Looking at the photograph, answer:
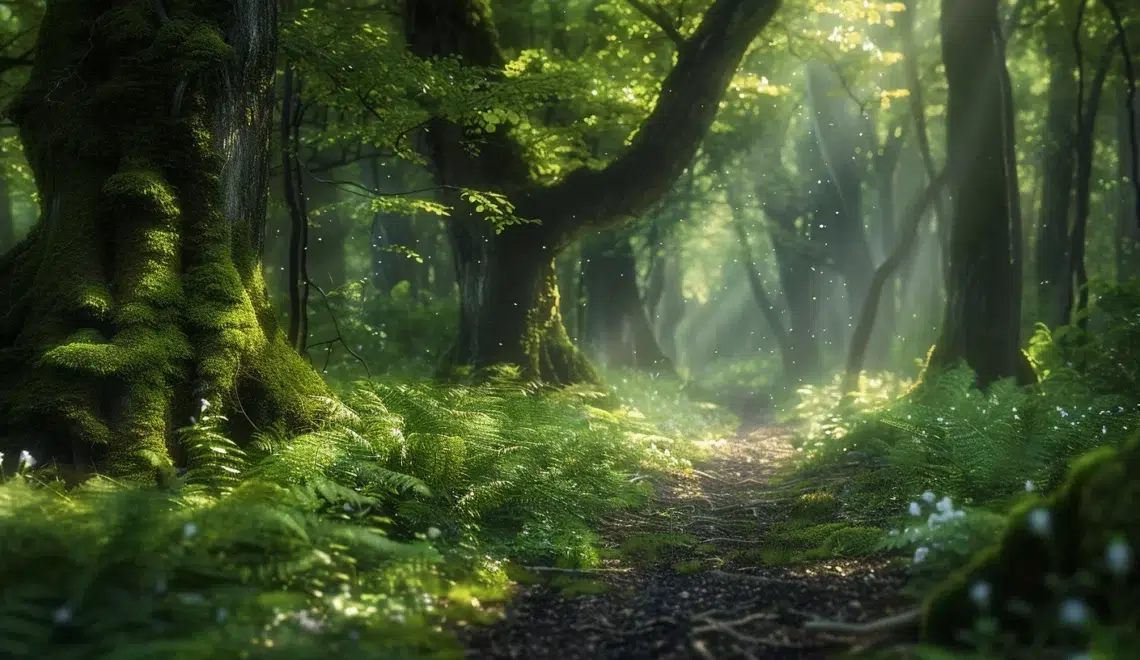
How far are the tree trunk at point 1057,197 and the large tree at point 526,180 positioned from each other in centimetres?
1096

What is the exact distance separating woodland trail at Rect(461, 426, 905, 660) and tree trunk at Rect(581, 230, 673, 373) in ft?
49.4

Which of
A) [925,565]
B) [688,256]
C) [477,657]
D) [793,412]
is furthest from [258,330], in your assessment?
[688,256]

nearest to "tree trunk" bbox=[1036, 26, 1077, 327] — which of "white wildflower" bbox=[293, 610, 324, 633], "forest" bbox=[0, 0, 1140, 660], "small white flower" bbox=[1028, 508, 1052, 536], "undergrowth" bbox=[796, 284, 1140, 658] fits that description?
"undergrowth" bbox=[796, 284, 1140, 658]

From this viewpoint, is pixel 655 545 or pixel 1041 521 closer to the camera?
pixel 1041 521

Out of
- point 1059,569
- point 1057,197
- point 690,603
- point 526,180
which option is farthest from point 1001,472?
point 1057,197

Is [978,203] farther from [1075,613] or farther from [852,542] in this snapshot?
[1075,613]

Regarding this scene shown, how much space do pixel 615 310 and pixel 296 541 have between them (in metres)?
18.6

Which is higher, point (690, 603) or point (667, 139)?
point (667, 139)

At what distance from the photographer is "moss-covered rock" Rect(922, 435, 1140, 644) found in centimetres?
250

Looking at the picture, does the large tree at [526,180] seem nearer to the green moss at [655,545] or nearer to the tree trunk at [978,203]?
Answer: the tree trunk at [978,203]

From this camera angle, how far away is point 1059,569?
2789 millimetres

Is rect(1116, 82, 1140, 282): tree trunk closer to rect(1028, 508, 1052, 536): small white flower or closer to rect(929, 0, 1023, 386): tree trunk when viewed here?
rect(929, 0, 1023, 386): tree trunk

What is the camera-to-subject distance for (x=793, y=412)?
18953 mm

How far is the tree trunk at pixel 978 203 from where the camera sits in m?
10.7
